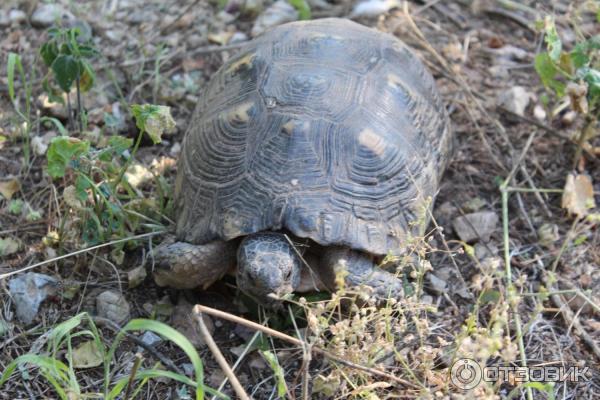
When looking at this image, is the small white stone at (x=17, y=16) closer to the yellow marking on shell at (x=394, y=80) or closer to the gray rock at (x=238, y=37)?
the gray rock at (x=238, y=37)

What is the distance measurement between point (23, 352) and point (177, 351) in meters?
0.54

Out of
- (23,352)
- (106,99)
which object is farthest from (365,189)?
(106,99)

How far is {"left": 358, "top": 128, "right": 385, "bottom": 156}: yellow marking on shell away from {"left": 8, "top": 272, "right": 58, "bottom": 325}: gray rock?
1301 millimetres

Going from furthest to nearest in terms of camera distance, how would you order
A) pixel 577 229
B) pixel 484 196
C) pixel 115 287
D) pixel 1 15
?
pixel 1 15 → pixel 484 196 → pixel 577 229 → pixel 115 287

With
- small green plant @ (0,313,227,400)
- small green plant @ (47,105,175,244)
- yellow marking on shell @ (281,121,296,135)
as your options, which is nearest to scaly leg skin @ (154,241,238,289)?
small green plant @ (47,105,175,244)

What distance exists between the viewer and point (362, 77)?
2887 millimetres

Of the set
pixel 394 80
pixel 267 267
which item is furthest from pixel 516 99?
pixel 267 267

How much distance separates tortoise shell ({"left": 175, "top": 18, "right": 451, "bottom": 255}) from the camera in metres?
2.60

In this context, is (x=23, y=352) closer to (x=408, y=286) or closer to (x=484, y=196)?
(x=408, y=286)

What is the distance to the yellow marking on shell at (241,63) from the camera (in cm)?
299

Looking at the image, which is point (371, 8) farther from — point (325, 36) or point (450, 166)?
point (325, 36)

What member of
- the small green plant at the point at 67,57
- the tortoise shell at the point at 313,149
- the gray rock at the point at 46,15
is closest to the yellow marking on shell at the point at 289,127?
the tortoise shell at the point at 313,149

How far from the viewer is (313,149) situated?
2.65 metres

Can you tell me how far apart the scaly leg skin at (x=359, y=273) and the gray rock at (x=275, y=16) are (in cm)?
194
